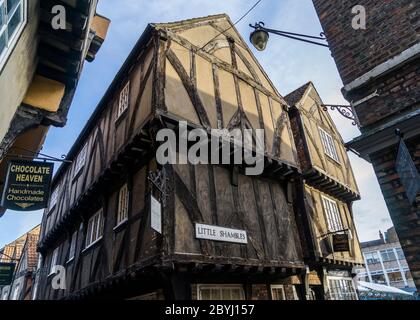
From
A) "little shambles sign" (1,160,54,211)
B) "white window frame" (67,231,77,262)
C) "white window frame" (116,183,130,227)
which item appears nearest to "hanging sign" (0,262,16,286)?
"white window frame" (67,231,77,262)

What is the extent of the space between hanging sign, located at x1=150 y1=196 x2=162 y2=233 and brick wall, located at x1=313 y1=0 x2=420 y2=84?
441cm

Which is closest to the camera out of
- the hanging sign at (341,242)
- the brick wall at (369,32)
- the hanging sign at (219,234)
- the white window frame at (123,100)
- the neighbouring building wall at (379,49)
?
the neighbouring building wall at (379,49)

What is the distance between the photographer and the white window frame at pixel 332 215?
11445 millimetres

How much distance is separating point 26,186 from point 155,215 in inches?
114

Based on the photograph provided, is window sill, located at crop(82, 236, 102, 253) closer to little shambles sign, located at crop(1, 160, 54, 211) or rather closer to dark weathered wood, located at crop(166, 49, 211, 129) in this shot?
little shambles sign, located at crop(1, 160, 54, 211)

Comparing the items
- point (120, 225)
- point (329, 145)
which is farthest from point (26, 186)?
point (329, 145)

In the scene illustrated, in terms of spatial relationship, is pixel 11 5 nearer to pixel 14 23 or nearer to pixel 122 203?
pixel 14 23

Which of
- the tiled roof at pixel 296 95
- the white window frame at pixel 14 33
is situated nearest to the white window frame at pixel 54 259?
the white window frame at pixel 14 33

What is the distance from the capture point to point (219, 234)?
680 cm

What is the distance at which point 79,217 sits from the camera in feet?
36.2

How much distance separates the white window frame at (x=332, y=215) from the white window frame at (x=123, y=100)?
828 centimetres

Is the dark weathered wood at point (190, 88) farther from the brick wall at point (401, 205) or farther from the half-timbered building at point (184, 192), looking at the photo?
the brick wall at point (401, 205)

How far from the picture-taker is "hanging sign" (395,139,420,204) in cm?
389

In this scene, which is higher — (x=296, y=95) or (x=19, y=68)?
(x=296, y=95)
